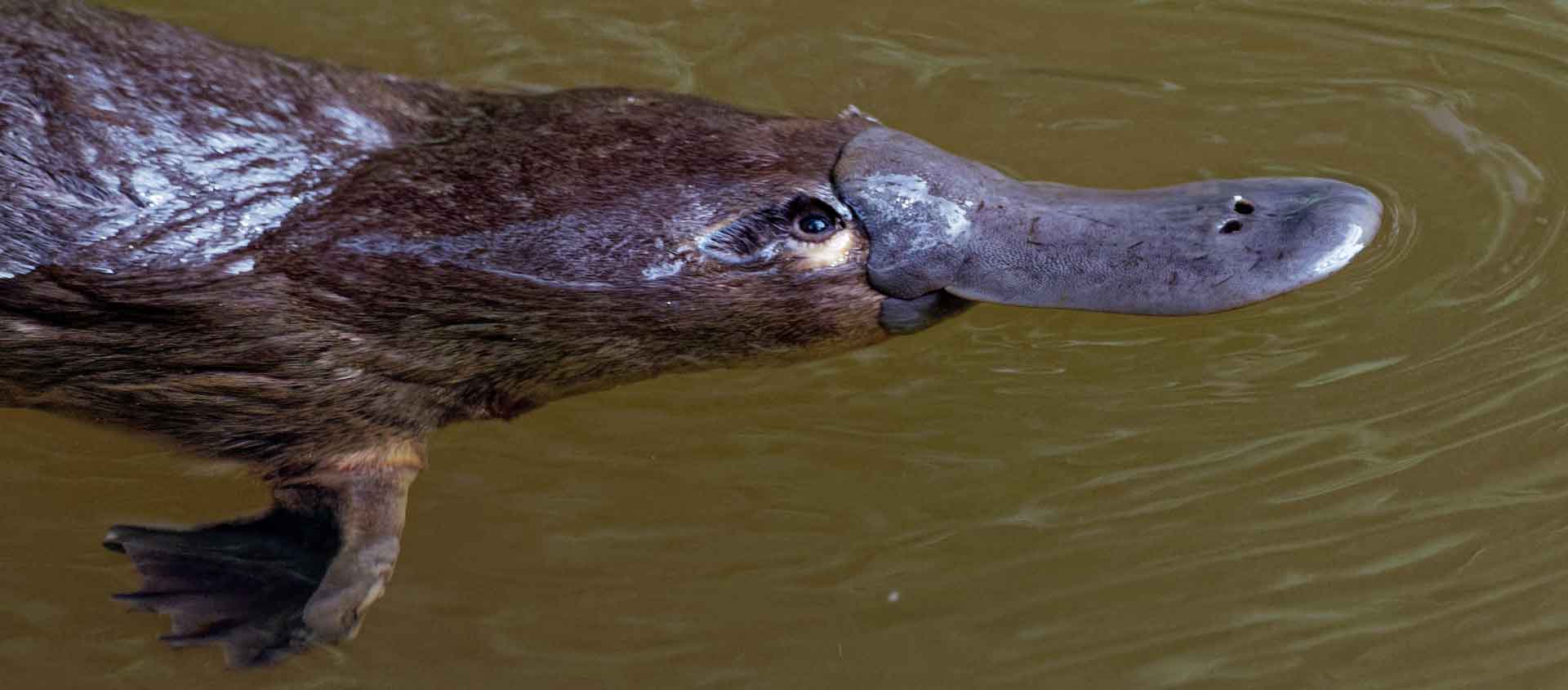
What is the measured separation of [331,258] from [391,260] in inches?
4.5

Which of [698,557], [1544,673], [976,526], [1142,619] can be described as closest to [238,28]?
[698,557]

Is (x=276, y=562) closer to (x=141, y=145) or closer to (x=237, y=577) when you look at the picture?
(x=237, y=577)

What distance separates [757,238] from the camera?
10.0 feet

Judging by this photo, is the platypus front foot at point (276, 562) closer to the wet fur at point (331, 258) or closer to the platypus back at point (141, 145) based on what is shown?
the wet fur at point (331, 258)

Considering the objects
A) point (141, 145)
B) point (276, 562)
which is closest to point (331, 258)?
point (141, 145)

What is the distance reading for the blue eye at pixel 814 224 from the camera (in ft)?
10.1

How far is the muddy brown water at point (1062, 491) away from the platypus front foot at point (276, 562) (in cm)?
13

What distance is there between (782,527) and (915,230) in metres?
0.83

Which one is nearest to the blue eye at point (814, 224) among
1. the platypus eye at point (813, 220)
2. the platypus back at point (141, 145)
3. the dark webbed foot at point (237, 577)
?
the platypus eye at point (813, 220)

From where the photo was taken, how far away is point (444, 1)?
4.65m

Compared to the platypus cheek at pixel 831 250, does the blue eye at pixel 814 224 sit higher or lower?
higher

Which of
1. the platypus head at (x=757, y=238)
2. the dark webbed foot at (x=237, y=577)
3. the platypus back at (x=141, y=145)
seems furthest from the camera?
the dark webbed foot at (x=237, y=577)

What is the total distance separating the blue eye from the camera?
3070mm

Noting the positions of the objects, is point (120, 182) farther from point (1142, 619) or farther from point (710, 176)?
point (1142, 619)
